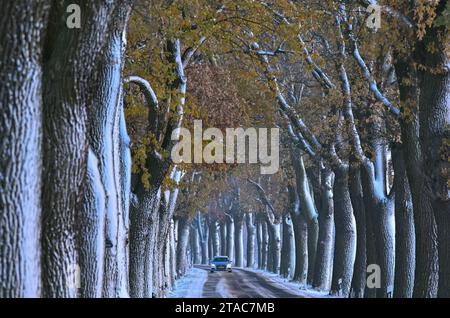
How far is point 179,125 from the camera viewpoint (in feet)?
79.0

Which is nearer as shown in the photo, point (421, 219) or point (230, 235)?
point (421, 219)

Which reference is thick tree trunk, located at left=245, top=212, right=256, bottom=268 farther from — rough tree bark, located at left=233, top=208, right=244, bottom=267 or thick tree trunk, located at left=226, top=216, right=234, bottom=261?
thick tree trunk, located at left=226, top=216, right=234, bottom=261

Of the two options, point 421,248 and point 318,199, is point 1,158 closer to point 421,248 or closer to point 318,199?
point 421,248

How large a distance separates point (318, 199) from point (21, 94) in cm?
3712

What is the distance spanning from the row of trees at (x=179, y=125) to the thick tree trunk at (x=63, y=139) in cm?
2

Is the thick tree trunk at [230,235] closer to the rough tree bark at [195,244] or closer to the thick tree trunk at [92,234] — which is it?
the rough tree bark at [195,244]

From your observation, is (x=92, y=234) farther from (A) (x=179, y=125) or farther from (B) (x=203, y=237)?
(B) (x=203, y=237)

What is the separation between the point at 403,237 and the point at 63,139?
15.2 meters

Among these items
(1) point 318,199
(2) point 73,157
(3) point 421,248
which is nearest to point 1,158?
(2) point 73,157

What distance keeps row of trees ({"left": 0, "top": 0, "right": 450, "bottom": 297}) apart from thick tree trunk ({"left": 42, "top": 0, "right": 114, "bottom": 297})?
0.06ft

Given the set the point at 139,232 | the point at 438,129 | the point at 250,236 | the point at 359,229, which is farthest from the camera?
the point at 250,236

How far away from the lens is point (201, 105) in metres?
32.3

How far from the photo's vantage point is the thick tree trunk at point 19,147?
10.3 m

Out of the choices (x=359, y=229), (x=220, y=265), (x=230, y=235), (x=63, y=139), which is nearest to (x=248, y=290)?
(x=359, y=229)
